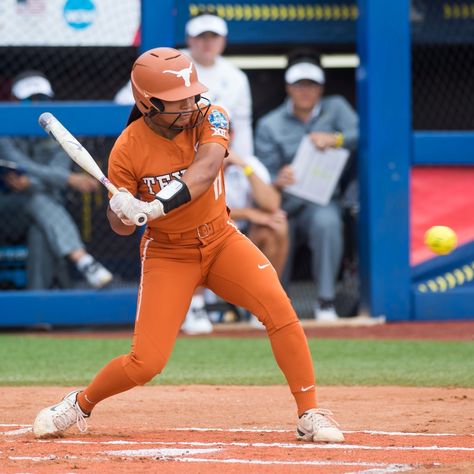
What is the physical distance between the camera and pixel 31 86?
9344 mm

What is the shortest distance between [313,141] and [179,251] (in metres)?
4.75

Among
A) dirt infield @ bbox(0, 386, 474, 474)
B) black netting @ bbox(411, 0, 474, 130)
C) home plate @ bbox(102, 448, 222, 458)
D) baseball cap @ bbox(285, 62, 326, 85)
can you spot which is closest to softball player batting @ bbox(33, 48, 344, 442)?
dirt infield @ bbox(0, 386, 474, 474)

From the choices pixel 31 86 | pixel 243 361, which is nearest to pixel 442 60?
pixel 31 86

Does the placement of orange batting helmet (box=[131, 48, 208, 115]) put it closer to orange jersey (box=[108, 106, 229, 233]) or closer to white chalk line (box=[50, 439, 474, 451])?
orange jersey (box=[108, 106, 229, 233])

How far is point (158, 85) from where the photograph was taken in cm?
481

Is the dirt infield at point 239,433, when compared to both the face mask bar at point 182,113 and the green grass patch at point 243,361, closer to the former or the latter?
the green grass patch at point 243,361

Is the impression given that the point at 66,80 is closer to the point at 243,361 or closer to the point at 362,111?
the point at 362,111

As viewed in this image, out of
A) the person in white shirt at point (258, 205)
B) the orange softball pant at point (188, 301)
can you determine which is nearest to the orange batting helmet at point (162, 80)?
the orange softball pant at point (188, 301)

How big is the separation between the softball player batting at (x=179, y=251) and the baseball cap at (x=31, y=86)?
4.47 m

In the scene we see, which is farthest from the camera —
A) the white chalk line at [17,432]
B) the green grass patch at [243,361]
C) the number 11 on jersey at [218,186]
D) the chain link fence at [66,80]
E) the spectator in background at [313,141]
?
the spectator in background at [313,141]

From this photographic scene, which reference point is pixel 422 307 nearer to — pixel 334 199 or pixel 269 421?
pixel 334 199

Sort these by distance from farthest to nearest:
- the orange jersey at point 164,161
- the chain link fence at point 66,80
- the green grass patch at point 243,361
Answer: the chain link fence at point 66,80 → the green grass patch at point 243,361 → the orange jersey at point 164,161

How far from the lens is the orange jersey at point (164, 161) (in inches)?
194

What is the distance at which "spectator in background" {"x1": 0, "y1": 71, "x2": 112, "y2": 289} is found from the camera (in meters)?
9.17
